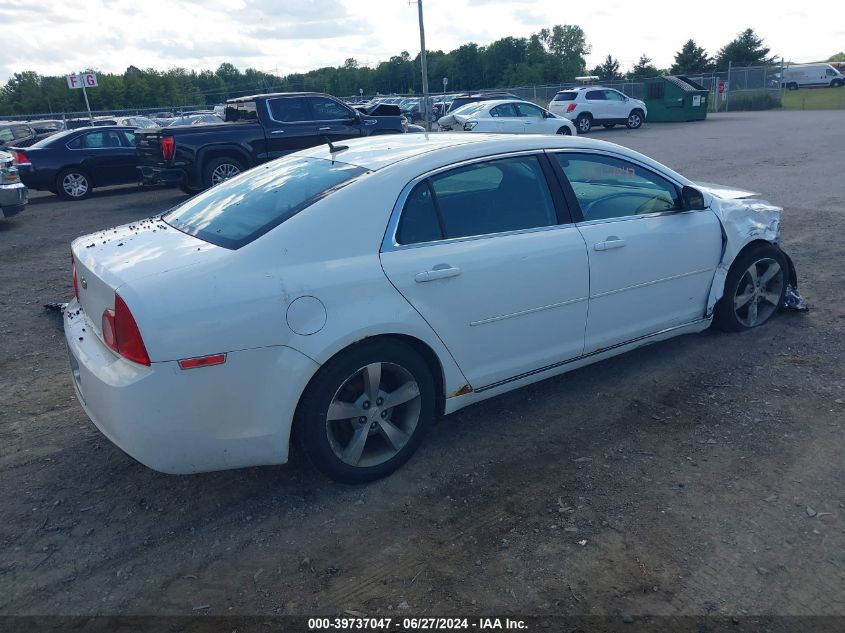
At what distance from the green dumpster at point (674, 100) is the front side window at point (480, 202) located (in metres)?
31.8

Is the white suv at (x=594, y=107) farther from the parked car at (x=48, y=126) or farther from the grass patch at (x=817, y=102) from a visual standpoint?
the parked car at (x=48, y=126)

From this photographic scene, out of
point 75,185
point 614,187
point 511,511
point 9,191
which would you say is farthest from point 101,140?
point 511,511

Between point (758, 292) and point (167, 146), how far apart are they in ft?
34.5

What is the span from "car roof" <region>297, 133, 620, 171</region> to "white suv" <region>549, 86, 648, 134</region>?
A: 26397mm

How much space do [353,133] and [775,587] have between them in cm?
1261

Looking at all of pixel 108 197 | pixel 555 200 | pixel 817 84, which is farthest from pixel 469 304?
pixel 817 84

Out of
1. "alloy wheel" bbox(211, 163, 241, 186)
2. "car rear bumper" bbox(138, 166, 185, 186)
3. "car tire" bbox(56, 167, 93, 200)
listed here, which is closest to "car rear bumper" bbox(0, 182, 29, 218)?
"car rear bumper" bbox(138, 166, 185, 186)

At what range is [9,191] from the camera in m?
11.4

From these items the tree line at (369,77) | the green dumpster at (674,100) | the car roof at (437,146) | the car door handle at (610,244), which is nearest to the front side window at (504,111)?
the green dumpster at (674,100)

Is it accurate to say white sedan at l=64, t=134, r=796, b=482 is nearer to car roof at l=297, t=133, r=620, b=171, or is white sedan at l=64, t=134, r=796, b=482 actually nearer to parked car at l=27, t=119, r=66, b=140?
car roof at l=297, t=133, r=620, b=171

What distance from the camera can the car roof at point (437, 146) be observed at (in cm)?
392

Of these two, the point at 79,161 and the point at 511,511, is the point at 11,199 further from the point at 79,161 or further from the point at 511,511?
the point at 511,511

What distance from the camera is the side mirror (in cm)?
471

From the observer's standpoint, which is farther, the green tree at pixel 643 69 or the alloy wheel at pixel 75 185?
the green tree at pixel 643 69
